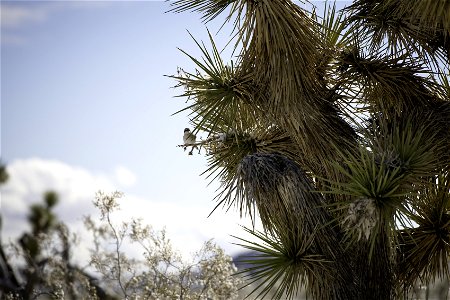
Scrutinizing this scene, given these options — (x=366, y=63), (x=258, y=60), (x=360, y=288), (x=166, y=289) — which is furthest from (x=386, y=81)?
(x=166, y=289)

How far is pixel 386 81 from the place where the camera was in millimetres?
8445

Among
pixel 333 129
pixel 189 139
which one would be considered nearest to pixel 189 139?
pixel 189 139

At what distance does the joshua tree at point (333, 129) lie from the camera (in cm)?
791

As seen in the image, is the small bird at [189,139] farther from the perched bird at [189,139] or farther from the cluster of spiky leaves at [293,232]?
the cluster of spiky leaves at [293,232]

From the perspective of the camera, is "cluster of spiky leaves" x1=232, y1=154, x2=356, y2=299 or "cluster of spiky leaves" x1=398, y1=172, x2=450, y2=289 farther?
"cluster of spiky leaves" x1=398, y1=172, x2=450, y2=289

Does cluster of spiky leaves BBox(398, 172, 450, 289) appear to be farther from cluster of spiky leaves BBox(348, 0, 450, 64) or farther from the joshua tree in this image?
cluster of spiky leaves BBox(348, 0, 450, 64)

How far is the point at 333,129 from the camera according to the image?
8.34m

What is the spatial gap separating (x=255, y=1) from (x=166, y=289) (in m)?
4.30

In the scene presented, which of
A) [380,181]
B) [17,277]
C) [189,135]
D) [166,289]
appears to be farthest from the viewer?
[17,277]

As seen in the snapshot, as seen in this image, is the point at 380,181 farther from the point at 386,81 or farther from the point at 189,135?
the point at 189,135

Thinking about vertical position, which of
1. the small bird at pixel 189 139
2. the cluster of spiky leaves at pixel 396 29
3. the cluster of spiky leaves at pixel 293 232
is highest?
the cluster of spiky leaves at pixel 396 29

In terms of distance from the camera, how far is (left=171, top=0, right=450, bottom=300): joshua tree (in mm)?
7910

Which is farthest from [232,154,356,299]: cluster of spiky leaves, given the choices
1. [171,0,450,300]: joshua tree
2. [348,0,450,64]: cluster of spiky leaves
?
[348,0,450,64]: cluster of spiky leaves

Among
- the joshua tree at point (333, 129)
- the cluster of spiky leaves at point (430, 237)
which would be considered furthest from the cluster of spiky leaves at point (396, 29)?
the cluster of spiky leaves at point (430, 237)
